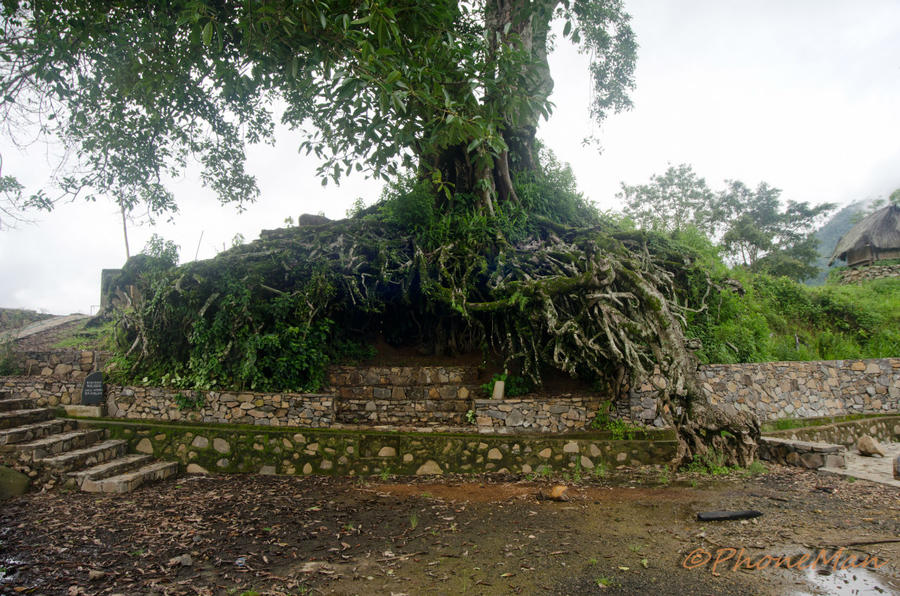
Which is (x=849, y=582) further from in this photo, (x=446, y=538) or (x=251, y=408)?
(x=251, y=408)

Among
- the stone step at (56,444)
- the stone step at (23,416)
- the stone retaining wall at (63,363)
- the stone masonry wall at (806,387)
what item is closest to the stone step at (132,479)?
the stone step at (56,444)

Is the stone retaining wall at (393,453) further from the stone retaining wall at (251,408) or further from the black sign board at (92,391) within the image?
the black sign board at (92,391)

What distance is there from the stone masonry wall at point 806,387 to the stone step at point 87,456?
9.63 m

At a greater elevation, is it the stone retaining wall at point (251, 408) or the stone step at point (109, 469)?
the stone retaining wall at point (251, 408)

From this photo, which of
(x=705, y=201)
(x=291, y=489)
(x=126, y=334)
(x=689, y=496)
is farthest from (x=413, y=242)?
(x=705, y=201)

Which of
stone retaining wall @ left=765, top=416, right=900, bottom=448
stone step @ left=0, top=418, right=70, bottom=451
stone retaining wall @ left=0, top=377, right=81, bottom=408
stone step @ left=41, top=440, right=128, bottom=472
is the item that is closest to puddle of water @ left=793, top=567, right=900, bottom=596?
stone retaining wall @ left=765, top=416, right=900, bottom=448

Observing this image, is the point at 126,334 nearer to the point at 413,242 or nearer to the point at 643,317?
the point at 413,242

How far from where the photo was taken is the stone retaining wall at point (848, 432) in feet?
29.0

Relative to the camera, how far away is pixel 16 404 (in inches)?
278

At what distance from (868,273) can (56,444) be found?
26195mm

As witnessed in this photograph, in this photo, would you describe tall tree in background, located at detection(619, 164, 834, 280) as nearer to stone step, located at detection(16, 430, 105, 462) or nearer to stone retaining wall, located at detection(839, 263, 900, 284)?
stone retaining wall, located at detection(839, 263, 900, 284)

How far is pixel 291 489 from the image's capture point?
581 centimetres

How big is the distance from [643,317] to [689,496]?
262 centimetres

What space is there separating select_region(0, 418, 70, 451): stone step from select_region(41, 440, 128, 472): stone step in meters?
0.58
